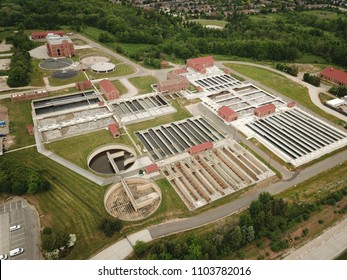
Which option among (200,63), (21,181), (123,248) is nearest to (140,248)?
(123,248)

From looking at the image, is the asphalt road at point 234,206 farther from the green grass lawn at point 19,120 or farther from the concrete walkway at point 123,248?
the green grass lawn at point 19,120

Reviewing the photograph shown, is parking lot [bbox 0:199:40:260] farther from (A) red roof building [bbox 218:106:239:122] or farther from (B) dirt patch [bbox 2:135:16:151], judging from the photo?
(A) red roof building [bbox 218:106:239:122]

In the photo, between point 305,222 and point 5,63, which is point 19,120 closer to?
point 5,63

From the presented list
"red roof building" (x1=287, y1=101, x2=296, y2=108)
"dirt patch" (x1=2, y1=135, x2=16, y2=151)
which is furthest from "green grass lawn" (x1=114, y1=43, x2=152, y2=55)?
"red roof building" (x1=287, y1=101, x2=296, y2=108)

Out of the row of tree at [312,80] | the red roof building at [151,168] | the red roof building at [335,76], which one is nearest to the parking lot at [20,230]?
the red roof building at [151,168]

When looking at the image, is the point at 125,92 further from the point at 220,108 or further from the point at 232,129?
the point at 232,129

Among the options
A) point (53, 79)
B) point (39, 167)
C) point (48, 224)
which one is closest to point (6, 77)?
point (53, 79)

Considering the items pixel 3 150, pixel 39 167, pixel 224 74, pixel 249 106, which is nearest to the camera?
pixel 39 167
